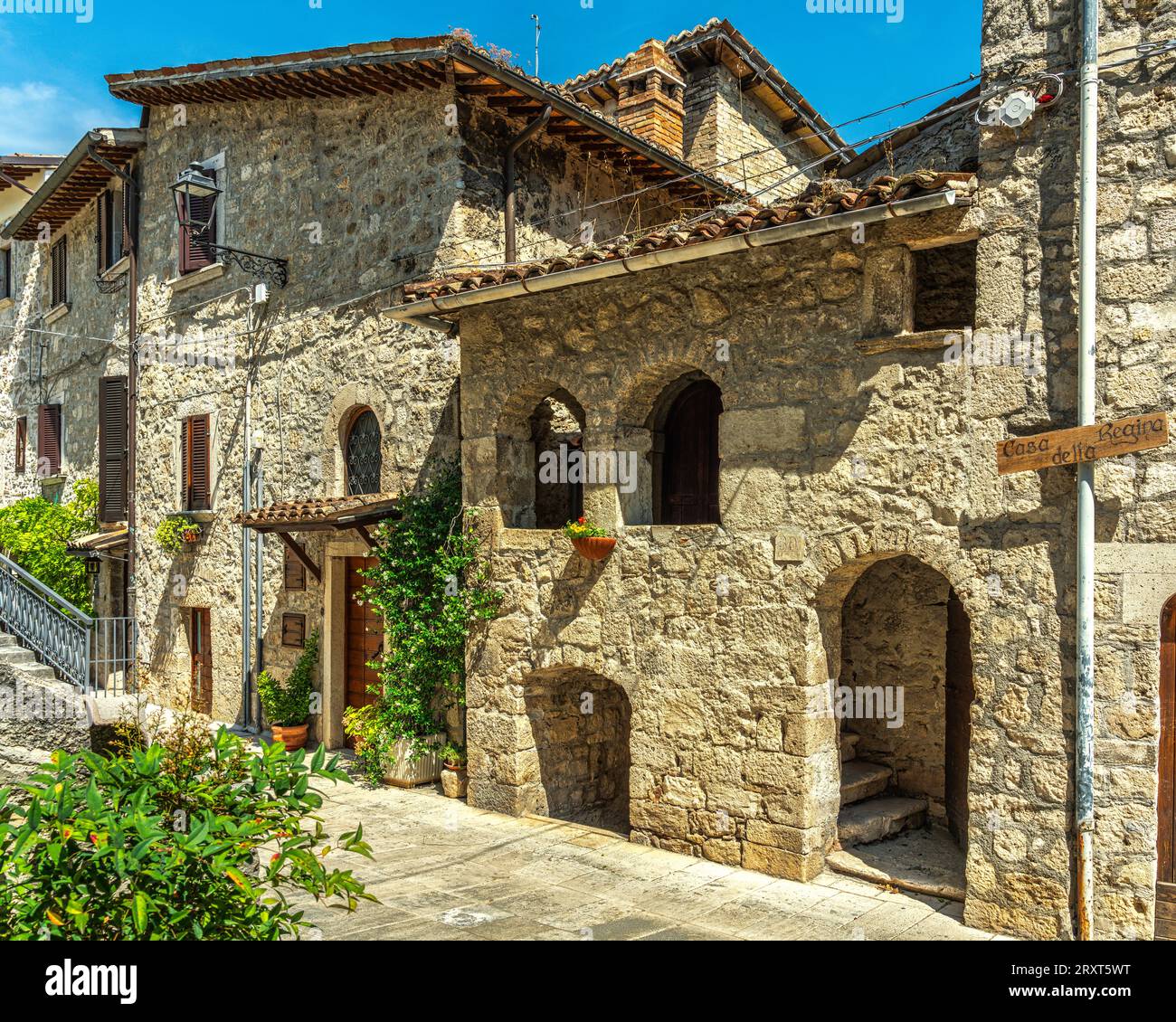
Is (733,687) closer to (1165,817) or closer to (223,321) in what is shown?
(1165,817)

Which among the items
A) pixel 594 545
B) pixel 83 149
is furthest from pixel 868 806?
pixel 83 149

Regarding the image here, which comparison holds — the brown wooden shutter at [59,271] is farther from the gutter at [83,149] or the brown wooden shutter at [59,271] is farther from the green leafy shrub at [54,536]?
the green leafy shrub at [54,536]

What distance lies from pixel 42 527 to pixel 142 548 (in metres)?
2.38

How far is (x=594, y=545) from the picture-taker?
25.1 feet

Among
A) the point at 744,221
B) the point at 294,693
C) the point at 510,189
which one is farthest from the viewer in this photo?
the point at 294,693

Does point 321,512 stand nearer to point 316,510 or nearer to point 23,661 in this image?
point 316,510

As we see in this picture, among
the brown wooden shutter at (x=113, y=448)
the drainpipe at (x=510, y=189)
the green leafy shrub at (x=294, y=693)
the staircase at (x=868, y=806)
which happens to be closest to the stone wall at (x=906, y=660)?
the staircase at (x=868, y=806)

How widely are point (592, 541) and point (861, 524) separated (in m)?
2.11

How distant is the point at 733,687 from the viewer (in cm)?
703

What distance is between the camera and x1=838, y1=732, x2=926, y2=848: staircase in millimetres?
7457

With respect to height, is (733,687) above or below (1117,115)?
below

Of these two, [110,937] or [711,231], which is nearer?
[110,937]

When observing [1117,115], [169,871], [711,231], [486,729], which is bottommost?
[486,729]

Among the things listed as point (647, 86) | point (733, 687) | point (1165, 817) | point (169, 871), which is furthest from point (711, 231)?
point (647, 86)
